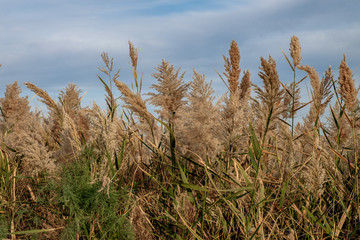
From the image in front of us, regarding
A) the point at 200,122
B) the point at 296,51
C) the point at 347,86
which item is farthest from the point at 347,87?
the point at 200,122

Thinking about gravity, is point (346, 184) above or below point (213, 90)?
below

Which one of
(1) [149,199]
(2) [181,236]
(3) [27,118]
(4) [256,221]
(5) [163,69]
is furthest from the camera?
(3) [27,118]

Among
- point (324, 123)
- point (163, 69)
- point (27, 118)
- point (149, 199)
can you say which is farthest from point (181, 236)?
point (27, 118)

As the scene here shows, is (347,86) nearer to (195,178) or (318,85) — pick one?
(318,85)

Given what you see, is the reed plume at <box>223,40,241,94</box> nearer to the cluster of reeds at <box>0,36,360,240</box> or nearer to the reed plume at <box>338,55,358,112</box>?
the cluster of reeds at <box>0,36,360,240</box>

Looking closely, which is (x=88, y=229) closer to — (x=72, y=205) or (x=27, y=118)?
(x=72, y=205)

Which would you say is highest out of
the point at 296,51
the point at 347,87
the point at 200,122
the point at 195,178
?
the point at 296,51

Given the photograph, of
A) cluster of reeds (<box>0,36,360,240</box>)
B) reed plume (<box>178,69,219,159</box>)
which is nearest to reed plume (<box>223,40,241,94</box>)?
cluster of reeds (<box>0,36,360,240</box>)

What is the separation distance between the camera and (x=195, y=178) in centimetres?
344

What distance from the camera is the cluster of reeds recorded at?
2633mm

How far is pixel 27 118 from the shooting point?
527 cm

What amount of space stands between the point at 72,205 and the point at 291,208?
1.60 meters

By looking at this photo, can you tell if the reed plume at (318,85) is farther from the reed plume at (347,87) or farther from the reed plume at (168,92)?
the reed plume at (168,92)

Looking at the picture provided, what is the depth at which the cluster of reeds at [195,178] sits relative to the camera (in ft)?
8.64
